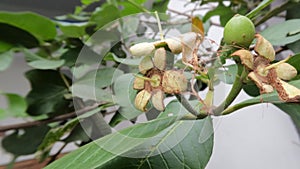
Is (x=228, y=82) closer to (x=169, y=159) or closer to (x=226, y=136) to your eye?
(x=169, y=159)

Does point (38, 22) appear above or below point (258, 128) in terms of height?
above

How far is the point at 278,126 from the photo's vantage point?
1.98ft

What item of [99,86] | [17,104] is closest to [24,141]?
[17,104]

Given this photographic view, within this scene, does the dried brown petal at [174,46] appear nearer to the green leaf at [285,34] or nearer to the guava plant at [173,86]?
the guava plant at [173,86]

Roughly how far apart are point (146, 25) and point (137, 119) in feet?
0.38

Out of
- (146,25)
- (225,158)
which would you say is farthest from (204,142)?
(225,158)

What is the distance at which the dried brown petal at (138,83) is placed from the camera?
0.19m

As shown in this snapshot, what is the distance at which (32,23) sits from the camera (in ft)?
1.75

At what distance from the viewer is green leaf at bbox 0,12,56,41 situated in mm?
497

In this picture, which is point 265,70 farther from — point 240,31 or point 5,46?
point 5,46

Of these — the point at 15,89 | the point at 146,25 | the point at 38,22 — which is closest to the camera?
the point at 146,25

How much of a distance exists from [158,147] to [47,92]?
0.39m

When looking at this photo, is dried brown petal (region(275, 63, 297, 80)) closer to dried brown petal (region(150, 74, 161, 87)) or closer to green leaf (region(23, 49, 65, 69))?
dried brown petal (region(150, 74, 161, 87))

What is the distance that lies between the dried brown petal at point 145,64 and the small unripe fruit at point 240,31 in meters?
0.05
